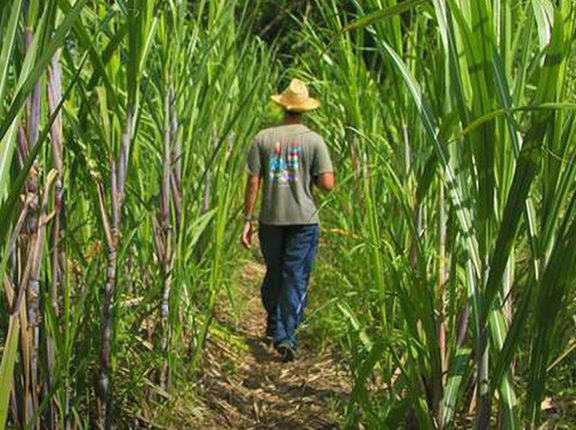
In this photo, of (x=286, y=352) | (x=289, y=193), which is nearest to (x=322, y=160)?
(x=289, y=193)

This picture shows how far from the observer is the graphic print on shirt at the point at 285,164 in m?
4.40

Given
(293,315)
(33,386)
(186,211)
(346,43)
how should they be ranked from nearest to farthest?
(33,386) < (186,211) < (346,43) < (293,315)

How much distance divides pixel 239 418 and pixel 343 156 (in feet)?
5.18

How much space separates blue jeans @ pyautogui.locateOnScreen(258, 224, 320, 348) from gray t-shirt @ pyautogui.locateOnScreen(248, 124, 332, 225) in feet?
0.27

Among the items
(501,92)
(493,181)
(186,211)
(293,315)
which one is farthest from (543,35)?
(293,315)

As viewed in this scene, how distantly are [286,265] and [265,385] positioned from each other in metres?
0.74

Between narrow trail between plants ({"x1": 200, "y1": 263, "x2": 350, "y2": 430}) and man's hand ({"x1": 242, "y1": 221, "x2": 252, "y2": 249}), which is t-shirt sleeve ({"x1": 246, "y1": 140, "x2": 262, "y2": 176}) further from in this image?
→ narrow trail between plants ({"x1": 200, "y1": 263, "x2": 350, "y2": 430})

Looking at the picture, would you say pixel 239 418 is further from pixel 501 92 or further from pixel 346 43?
pixel 501 92

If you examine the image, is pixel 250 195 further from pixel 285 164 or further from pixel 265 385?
pixel 265 385

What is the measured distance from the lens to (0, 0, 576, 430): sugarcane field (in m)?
1.64

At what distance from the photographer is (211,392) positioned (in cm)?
353

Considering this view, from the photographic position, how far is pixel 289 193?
442cm

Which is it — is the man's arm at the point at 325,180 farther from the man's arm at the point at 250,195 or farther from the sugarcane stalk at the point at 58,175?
the sugarcane stalk at the point at 58,175

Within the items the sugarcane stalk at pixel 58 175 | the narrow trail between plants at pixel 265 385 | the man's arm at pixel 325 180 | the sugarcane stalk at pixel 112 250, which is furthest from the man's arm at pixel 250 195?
the sugarcane stalk at pixel 58 175
